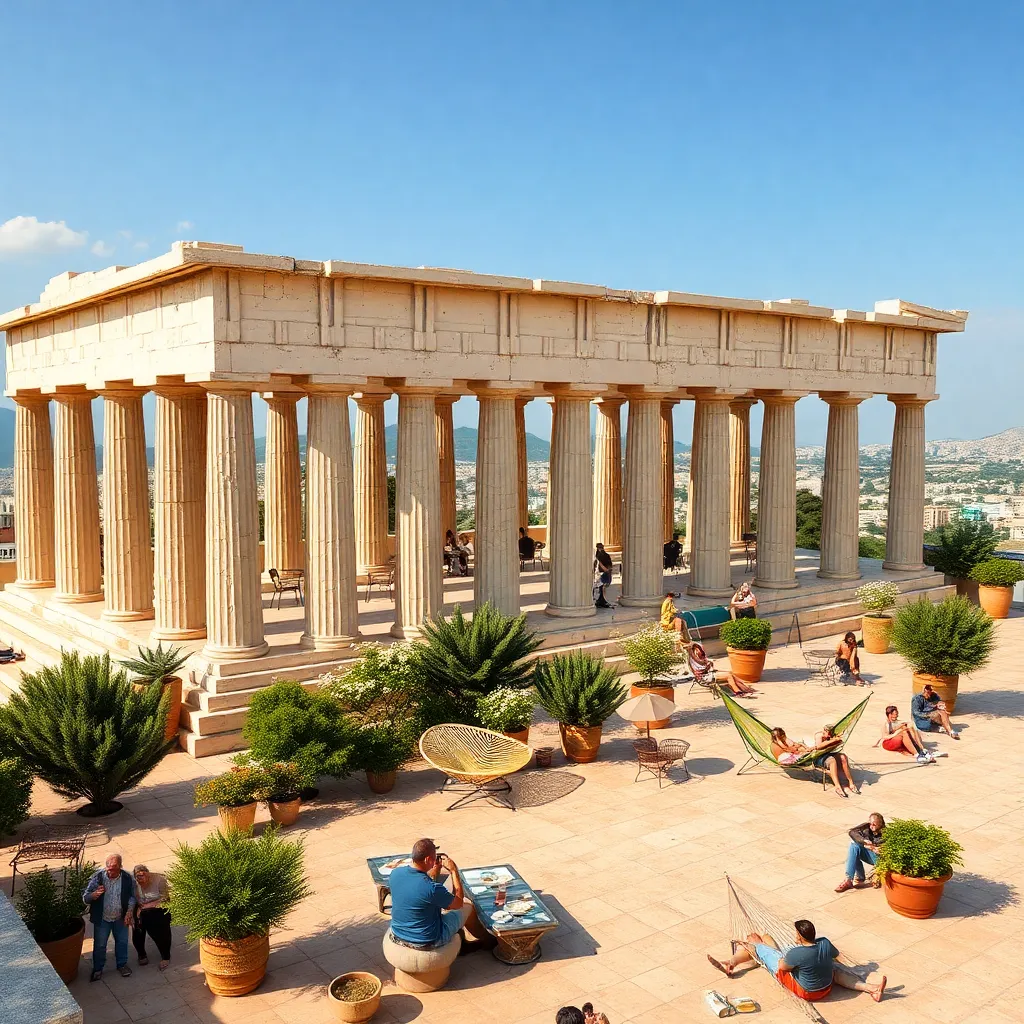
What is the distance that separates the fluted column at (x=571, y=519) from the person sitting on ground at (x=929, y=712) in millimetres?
7900

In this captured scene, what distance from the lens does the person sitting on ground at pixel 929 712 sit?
2036 centimetres

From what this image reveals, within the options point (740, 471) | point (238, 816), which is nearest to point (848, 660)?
point (238, 816)

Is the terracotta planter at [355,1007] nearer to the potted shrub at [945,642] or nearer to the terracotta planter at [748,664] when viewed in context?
the potted shrub at [945,642]

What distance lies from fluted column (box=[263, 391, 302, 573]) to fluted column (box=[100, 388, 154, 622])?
5.53 m

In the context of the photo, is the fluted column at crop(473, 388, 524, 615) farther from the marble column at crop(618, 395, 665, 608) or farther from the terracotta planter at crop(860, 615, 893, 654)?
the terracotta planter at crop(860, 615, 893, 654)

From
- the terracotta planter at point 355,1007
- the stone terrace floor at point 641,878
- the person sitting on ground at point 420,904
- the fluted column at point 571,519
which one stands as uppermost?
the fluted column at point 571,519

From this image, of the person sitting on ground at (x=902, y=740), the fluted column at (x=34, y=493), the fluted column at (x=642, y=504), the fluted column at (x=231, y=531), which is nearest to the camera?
the person sitting on ground at (x=902, y=740)

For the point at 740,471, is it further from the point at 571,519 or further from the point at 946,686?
the point at 946,686

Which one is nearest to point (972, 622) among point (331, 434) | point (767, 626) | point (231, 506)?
point (767, 626)

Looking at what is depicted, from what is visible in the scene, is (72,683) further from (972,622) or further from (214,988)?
(972,622)

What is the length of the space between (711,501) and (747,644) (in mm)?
5024

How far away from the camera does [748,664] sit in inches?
955

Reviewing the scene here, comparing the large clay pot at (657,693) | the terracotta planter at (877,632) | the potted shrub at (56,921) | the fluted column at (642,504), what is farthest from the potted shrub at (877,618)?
the potted shrub at (56,921)

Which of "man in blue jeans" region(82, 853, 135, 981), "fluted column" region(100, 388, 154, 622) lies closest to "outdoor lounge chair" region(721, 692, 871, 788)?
"man in blue jeans" region(82, 853, 135, 981)
